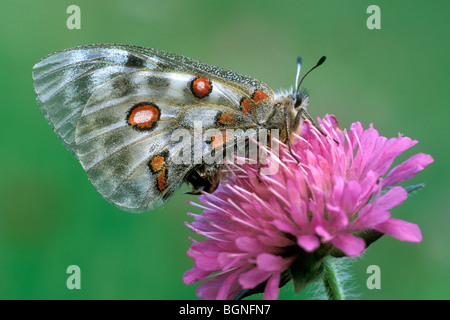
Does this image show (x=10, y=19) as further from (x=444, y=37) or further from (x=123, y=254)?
(x=444, y=37)

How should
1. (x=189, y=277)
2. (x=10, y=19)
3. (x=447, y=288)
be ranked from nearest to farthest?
(x=189, y=277) → (x=447, y=288) → (x=10, y=19)

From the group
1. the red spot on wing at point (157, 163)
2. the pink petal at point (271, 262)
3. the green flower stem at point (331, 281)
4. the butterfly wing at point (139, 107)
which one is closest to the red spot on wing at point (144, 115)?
the butterfly wing at point (139, 107)

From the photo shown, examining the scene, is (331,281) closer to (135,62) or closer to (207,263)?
(207,263)

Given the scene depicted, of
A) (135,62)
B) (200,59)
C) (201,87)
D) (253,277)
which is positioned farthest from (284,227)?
(200,59)

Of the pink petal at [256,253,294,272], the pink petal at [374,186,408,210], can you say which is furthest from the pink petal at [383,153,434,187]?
the pink petal at [256,253,294,272]

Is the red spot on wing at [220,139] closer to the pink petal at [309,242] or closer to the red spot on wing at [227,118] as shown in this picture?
the red spot on wing at [227,118]

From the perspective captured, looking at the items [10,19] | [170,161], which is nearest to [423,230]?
[170,161]

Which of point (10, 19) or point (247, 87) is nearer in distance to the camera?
point (247, 87)

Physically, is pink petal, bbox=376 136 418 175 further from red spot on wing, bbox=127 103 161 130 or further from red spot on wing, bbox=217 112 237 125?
red spot on wing, bbox=127 103 161 130
